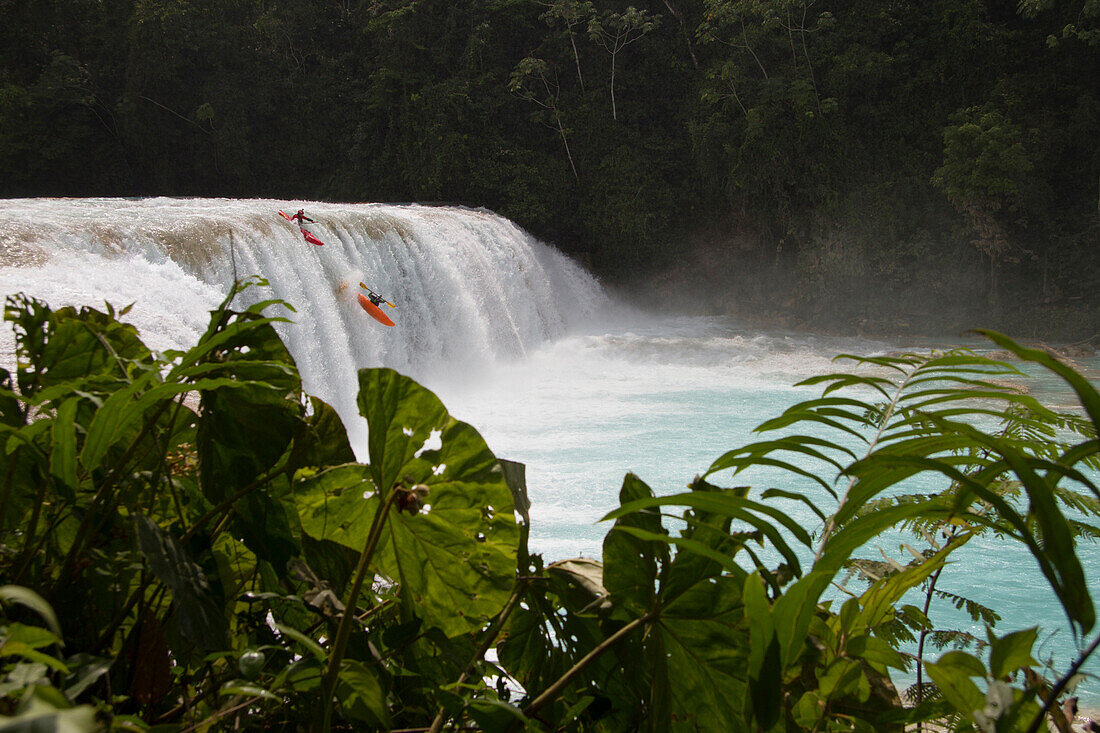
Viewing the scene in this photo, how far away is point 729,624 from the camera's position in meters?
0.54

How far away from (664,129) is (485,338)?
24.0 ft

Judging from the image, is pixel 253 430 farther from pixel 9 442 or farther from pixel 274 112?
pixel 274 112

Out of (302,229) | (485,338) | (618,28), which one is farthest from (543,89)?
(302,229)

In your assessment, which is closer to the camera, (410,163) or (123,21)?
(410,163)

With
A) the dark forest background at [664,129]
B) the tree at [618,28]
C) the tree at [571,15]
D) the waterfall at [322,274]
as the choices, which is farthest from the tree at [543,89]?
the waterfall at [322,274]

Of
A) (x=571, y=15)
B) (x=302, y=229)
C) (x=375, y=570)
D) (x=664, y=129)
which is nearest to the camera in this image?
(x=375, y=570)

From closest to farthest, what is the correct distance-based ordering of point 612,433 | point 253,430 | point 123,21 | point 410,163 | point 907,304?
point 253,430
point 612,433
point 907,304
point 410,163
point 123,21

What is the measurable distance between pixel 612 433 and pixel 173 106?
14467mm

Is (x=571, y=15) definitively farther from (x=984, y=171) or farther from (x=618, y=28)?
(x=984, y=171)

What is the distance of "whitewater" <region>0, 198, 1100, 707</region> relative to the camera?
5148mm

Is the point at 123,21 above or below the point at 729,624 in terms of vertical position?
above

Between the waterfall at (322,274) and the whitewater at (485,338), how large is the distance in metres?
0.02

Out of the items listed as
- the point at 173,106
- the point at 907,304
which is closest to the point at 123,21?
the point at 173,106

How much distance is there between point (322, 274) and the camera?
789 centimetres
